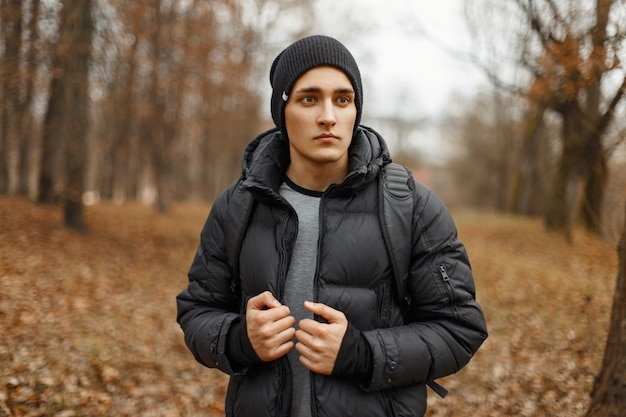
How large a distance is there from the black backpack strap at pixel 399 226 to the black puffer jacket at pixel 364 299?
0.03 metres

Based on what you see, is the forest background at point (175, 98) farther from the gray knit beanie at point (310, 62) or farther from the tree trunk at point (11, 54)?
the gray knit beanie at point (310, 62)

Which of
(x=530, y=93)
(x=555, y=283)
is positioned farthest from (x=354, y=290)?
(x=530, y=93)

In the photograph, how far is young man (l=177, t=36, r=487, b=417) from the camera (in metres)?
1.85

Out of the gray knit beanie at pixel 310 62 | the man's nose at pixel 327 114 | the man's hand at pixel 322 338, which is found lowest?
the man's hand at pixel 322 338

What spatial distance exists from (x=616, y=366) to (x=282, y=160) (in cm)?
279

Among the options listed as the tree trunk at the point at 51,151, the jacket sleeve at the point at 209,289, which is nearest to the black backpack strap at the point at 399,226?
the jacket sleeve at the point at 209,289

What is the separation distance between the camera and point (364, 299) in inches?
76.9

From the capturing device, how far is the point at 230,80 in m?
16.1

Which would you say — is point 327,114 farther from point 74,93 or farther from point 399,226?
point 74,93

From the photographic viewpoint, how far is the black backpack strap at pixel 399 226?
6.38 ft

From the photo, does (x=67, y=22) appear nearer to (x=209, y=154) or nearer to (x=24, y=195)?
(x=24, y=195)

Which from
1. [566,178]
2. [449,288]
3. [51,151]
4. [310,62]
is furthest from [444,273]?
[51,151]

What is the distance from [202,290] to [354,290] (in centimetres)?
70

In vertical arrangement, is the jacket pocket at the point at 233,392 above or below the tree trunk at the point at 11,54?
below
